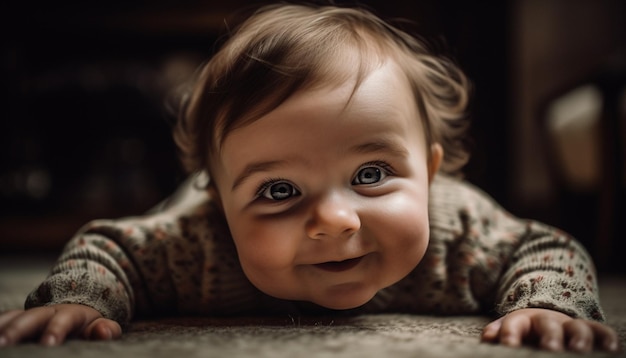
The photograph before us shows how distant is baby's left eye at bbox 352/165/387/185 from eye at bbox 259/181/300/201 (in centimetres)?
Answer: 6

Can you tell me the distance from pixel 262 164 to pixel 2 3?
5.19 ft

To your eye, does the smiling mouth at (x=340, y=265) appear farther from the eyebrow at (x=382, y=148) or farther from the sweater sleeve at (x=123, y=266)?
the sweater sleeve at (x=123, y=266)

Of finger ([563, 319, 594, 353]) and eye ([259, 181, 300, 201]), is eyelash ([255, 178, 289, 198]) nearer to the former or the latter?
eye ([259, 181, 300, 201])

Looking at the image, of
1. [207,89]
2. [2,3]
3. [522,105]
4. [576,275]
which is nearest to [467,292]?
[576,275]

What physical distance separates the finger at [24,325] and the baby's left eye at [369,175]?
0.29m

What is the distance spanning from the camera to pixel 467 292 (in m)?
0.71

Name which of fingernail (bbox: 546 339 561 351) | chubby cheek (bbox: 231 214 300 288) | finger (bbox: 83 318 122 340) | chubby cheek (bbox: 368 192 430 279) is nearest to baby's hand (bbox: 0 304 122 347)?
finger (bbox: 83 318 122 340)

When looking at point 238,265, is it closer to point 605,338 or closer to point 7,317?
point 7,317

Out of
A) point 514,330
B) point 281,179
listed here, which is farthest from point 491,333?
point 281,179

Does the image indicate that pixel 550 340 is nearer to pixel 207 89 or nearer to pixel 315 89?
pixel 315 89

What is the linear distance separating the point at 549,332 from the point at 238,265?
346 millimetres

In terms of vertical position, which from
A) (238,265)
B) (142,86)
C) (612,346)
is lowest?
(612,346)

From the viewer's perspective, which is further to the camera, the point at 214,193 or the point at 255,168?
the point at 214,193

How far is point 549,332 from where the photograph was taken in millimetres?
480
